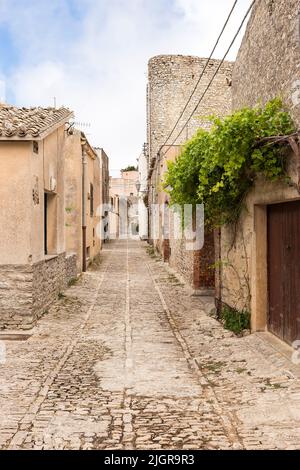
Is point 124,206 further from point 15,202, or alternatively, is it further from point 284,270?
point 284,270

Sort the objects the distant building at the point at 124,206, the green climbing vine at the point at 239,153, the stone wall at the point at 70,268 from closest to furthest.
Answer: the green climbing vine at the point at 239,153 < the stone wall at the point at 70,268 < the distant building at the point at 124,206

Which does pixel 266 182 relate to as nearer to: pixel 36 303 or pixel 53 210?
pixel 36 303

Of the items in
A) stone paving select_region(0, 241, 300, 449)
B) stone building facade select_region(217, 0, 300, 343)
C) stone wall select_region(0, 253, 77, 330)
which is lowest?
stone paving select_region(0, 241, 300, 449)

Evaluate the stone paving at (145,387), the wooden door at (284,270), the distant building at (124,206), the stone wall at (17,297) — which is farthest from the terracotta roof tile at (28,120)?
the distant building at (124,206)

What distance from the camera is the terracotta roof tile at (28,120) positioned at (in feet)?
30.6

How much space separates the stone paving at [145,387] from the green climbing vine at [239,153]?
2517 millimetres

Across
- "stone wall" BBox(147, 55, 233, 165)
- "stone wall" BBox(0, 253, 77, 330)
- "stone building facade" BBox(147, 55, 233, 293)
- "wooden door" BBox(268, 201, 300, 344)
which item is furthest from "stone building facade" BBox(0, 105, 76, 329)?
"stone wall" BBox(147, 55, 233, 165)

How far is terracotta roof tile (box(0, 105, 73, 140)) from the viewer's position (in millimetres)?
9320

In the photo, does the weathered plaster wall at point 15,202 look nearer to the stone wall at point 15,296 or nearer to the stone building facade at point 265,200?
the stone wall at point 15,296

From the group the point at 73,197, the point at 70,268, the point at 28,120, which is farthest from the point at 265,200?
the point at 73,197

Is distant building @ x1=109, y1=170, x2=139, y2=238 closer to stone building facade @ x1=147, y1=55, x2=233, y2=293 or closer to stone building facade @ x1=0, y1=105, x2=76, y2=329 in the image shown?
stone building facade @ x1=147, y1=55, x2=233, y2=293

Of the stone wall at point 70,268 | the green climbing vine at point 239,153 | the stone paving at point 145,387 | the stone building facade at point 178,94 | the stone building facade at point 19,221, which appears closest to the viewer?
the stone paving at point 145,387

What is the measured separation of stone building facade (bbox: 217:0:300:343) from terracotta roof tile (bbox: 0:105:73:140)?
393 centimetres
